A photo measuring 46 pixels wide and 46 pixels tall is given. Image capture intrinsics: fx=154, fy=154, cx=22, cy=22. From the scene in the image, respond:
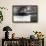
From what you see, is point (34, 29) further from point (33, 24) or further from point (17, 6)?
point (17, 6)

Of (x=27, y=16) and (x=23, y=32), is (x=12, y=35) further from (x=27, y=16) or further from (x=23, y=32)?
(x=27, y=16)

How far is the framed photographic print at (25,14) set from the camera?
4594mm

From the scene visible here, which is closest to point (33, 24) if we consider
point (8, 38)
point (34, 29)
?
point (34, 29)

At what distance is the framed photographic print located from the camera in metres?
4.59

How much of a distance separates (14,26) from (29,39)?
63cm

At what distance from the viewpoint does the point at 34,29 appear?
463 centimetres

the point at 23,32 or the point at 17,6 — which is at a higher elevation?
the point at 17,6

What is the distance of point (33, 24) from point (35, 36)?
1.20 ft

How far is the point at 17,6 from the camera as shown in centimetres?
460

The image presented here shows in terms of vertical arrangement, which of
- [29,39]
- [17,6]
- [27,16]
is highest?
[17,6]

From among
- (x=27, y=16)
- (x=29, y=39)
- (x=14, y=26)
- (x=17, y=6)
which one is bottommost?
(x=29, y=39)

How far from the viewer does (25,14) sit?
15.1 feet

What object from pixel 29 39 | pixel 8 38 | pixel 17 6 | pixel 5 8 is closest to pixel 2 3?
pixel 5 8

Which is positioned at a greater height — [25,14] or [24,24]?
[25,14]
